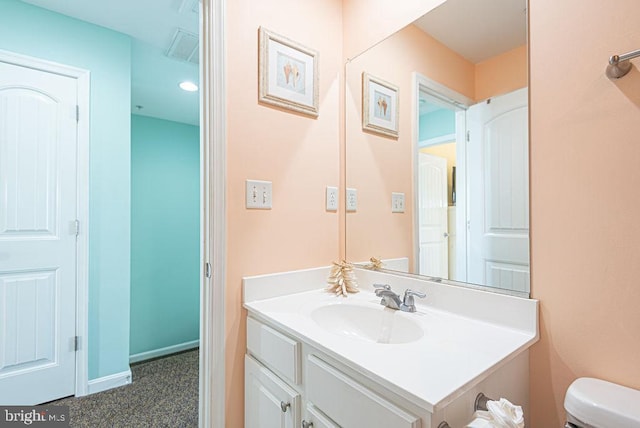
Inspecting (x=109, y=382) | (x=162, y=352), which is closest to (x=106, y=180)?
(x=109, y=382)

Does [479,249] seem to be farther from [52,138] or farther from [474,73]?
[52,138]

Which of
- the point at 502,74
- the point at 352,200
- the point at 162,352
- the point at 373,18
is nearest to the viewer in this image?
the point at 502,74

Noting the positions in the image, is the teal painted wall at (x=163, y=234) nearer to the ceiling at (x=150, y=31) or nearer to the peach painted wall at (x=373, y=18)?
the ceiling at (x=150, y=31)

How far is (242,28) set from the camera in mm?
1221

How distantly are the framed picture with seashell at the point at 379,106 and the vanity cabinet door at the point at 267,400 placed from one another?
3.77 ft

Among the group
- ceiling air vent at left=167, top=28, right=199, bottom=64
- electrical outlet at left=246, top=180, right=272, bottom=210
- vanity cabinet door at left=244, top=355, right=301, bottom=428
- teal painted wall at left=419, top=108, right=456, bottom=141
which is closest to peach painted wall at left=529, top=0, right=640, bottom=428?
teal painted wall at left=419, top=108, right=456, bottom=141

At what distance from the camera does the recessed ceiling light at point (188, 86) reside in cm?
262

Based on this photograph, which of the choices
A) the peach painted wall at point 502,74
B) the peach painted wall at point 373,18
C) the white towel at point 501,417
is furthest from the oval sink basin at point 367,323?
the peach painted wall at point 373,18

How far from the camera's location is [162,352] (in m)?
2.88

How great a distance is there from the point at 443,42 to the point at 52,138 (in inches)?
92.0

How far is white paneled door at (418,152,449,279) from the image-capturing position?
1174 mm

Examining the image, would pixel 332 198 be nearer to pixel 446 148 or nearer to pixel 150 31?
pixel 446 148

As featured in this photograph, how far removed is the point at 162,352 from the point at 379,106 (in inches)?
118

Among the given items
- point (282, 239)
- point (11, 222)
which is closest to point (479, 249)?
point (282, 239)
